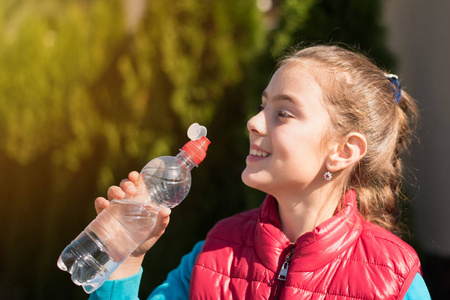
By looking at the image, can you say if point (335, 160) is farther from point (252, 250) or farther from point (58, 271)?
point (58, 271)

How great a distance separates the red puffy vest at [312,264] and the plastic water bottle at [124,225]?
0.30 metres

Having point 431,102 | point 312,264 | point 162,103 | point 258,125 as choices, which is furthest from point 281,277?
point 162,103

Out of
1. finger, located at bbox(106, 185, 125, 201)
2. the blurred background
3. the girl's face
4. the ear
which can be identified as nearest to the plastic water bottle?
finger, located at bbox(106, 185, 125, 201)

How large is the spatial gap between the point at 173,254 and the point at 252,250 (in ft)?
7.80

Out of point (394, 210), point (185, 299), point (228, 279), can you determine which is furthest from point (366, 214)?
point (185, 299)

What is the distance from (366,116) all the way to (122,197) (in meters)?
1.00

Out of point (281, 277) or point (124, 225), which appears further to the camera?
point (124, 225)

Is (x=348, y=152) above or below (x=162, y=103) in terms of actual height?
below

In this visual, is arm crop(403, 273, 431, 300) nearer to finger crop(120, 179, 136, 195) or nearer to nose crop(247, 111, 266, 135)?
nose crop(247, 111, 266, 135)

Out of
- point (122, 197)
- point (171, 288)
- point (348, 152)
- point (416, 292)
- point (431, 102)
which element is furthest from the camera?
point (431, 102)

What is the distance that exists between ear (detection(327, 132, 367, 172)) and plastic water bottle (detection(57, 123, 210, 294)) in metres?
0.49

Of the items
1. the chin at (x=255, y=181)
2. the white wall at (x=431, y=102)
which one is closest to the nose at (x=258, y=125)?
the chin at (x=255, y=181)

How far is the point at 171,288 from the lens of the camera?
2.01 metres

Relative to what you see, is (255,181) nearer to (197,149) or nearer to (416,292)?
(197,149)
